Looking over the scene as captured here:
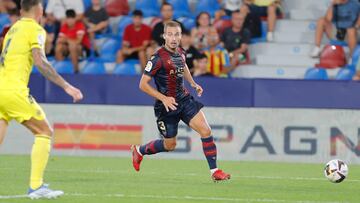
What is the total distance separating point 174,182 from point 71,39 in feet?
28.2

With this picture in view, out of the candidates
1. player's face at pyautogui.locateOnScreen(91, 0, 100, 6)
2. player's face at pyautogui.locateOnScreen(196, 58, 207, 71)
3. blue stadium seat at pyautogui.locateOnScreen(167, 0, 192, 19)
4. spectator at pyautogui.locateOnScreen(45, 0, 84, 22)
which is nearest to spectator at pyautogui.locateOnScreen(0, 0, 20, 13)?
spectator at pyautogui.locateOnScreen(45, 0, 84, 22)

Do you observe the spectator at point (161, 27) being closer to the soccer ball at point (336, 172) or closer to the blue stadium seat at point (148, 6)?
the blue stadium seat at point (148, 6)

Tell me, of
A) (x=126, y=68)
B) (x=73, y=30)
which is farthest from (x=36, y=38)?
(x=73, y=30)

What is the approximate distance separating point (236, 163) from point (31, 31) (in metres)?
7.56

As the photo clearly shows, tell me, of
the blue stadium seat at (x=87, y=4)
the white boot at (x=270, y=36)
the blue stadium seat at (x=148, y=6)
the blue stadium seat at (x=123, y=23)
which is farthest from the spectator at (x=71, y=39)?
the white boot at (x=270, y=36)

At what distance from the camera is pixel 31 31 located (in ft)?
32.1

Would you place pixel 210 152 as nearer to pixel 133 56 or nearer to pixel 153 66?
pixel 153 66

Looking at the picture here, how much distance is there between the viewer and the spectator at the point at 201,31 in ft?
66.1

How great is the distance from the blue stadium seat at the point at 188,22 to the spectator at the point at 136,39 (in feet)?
3.07

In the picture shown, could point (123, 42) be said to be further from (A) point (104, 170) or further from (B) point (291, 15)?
(A) point (104, 170)

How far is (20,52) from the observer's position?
980cm

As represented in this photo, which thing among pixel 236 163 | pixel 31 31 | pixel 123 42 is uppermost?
pixel 31 31

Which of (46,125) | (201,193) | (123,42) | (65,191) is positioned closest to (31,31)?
(46,125)

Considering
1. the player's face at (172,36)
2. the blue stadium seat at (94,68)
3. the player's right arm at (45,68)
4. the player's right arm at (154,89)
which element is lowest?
the blue stadium seat at (94,68)
